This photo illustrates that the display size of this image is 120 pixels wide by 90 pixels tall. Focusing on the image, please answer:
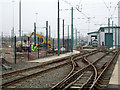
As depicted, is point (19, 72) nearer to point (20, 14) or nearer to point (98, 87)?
point (98, 87)

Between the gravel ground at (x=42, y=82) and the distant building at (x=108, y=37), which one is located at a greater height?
the distant building at (x=108, y=37)

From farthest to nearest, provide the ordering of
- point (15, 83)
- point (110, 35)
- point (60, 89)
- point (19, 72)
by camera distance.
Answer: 1. point (110, 35)
2. point (19, 72)
3. point (15, 83)
4. point (60, 89)

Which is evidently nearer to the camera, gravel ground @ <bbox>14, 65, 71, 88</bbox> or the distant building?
gravel ground @ <bbox>14, 65, 71, 88</bbox>

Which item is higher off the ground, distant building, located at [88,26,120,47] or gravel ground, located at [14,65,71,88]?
distant building, located at [88,26,120,47]

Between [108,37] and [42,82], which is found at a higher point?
[108,37]

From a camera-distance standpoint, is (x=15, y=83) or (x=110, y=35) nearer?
(x=15, y=83)

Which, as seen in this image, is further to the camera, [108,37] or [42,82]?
[108,37]

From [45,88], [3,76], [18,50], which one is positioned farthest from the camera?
[18,50]

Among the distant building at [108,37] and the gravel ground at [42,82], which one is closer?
the gravel ground at [42,82]

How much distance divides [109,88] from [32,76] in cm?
492

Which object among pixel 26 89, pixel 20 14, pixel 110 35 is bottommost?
pixel 26 89

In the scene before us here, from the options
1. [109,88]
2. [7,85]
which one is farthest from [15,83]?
[109,88]

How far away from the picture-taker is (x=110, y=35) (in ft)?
198

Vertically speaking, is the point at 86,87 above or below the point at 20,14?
below
